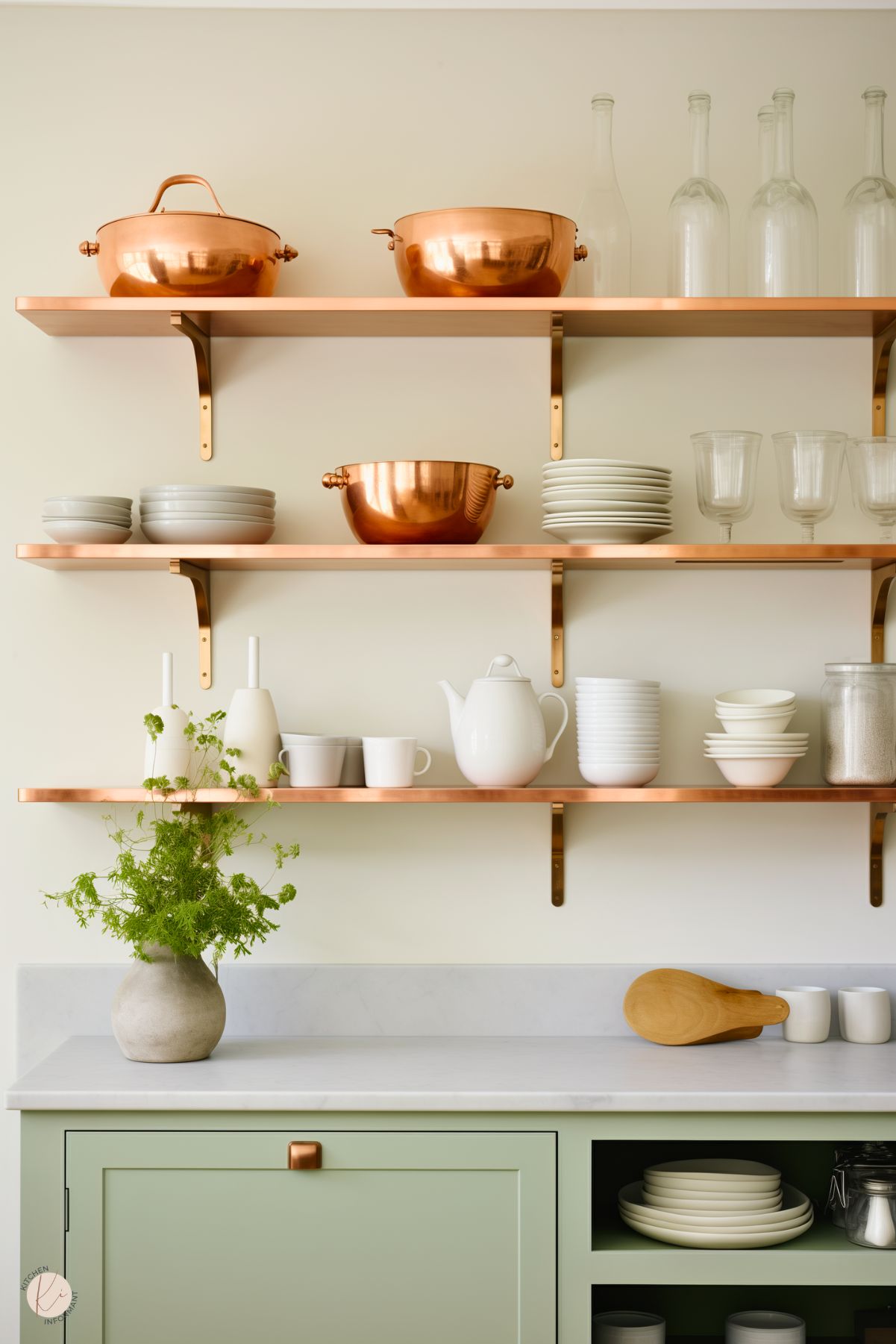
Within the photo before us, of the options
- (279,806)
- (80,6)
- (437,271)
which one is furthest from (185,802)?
(80,6)

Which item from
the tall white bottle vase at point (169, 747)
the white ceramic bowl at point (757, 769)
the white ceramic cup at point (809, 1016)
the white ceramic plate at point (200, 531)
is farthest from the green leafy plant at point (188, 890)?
the white ceramic cup at point (809, 1016)

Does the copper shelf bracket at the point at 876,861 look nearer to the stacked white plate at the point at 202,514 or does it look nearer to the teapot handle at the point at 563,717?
the teapot handle at the point at 563,717

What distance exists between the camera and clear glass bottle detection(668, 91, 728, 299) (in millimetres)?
2189

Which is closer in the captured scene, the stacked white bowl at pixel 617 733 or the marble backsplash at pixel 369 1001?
the stacked white bowl at pixel 617 733

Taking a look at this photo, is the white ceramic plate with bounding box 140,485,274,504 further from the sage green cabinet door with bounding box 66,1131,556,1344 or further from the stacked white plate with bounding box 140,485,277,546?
the sage green cabinet door with bounding box 66,1131,556,1344

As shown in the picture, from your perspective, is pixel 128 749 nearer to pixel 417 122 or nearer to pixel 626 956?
pixel 626 956

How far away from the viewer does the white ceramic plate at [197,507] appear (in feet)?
6.88

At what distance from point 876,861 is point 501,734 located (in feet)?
2.47

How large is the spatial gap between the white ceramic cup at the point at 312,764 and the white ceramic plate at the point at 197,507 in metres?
0.40

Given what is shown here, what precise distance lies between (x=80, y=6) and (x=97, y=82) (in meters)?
0.14

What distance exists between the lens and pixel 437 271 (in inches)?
82.2

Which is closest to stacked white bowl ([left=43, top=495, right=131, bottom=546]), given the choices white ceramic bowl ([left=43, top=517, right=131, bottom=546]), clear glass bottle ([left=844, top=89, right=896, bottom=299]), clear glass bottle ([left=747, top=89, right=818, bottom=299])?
white ceramic bowl ([left=43, top=517, right=131, bottom=546])

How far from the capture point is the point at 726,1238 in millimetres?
1856

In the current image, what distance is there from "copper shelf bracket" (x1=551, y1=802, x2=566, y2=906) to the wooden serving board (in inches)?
7.9
